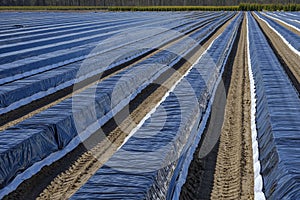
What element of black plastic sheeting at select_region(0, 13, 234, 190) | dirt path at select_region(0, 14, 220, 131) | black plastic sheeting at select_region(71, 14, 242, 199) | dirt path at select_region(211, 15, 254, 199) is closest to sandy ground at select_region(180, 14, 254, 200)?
dirt path at select_region(211, 15, 254, 199)

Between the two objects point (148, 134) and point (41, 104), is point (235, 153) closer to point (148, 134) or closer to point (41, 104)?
point (148, 134)

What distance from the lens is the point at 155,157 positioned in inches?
180

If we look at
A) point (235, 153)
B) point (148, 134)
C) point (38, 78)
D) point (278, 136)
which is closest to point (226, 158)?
point (235, 153)

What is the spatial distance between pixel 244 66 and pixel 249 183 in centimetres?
786

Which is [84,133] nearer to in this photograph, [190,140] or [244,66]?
[190,140]

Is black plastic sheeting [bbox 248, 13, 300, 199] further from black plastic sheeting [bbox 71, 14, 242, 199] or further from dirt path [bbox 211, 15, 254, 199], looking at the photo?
black plastic sheeting [bbox 71, 14, 242, 199]

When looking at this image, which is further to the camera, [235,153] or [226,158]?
[235,153]

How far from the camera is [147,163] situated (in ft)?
14.4

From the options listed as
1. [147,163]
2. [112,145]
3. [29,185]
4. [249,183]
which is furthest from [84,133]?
[249,183]

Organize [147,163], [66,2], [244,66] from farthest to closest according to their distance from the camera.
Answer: [66,2] < [244,66] < [147,163]

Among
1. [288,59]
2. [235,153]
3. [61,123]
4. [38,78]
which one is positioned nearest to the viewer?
[235,153]

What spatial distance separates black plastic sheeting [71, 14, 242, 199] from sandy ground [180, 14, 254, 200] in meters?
0.24

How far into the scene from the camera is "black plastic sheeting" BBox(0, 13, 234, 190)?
4.97 meters

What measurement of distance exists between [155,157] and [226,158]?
1.44m
